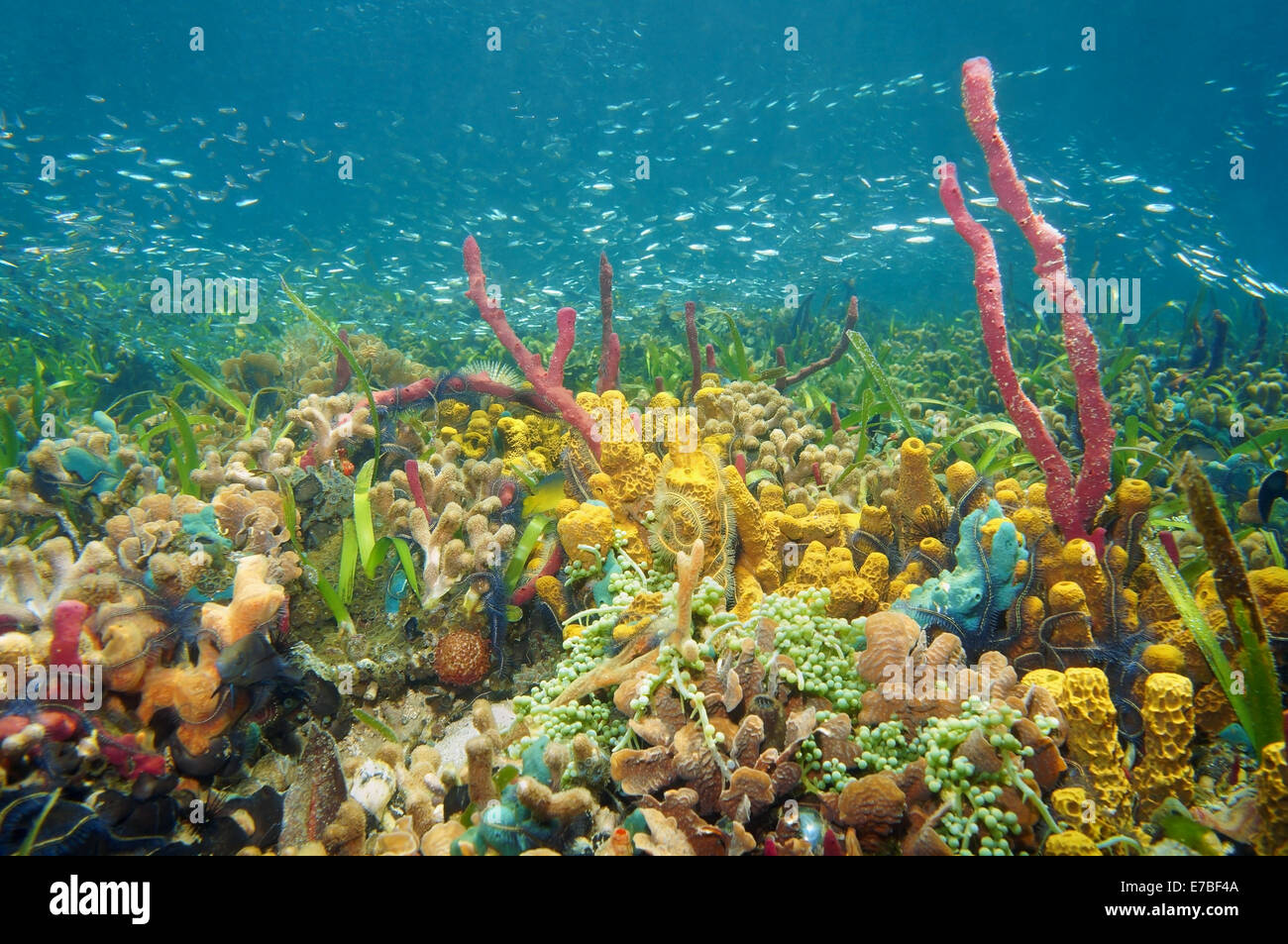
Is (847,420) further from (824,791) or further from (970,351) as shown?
(970,351)

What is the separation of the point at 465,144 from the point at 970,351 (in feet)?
127

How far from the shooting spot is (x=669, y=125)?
31.6 meters

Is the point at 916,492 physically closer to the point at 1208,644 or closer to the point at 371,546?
the point at 1208,644

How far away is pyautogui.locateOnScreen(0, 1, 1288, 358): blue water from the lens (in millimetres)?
28250

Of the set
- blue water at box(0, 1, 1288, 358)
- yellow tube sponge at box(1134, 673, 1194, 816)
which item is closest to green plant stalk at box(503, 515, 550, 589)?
yellow tube sponge at box(1134, 673, 1194, 816)

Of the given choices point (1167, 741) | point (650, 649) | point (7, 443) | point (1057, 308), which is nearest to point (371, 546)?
point (650, 649)

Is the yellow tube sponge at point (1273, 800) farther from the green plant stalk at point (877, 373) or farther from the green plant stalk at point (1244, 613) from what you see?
the green plant stalk at point (877, 373)

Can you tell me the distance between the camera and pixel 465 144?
37.8 meters

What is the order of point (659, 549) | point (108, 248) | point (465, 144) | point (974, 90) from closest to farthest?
1. point (974, 90)
2. point (659, 549)
3. point (108, 248)
4. point (465, 144)

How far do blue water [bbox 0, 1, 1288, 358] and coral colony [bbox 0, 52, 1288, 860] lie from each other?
824 inches

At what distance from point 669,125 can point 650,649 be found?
118 ft

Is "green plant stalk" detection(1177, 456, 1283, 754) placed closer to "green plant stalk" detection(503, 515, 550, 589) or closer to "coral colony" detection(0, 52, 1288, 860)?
"coral colony" detection(0, 52, 1288, 860)

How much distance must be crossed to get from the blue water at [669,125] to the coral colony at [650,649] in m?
20.9
